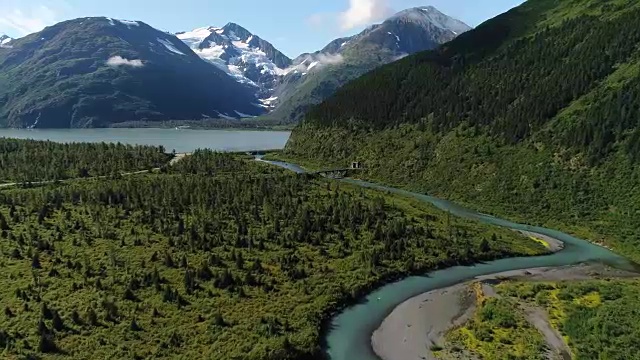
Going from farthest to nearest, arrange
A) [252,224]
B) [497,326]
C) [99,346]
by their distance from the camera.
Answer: [252,224], [497,326], [99,346]

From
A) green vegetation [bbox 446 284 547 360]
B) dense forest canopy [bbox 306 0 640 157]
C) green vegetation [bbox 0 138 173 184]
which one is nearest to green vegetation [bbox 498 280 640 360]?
green vegetation [bbox 446 284 547 360]

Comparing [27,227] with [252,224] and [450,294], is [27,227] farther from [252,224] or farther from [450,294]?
[450,294]

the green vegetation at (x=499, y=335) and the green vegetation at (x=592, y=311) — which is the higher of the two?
the green vegetation at (x=592, y=311)

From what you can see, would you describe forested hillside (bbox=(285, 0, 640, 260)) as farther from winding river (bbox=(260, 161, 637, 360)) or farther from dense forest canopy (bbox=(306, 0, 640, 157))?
winding river (bbox=(260, 161, 637, 360))

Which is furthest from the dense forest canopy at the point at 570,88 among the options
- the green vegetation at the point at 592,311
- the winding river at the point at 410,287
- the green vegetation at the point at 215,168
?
the green vegetation at the point at 215,168

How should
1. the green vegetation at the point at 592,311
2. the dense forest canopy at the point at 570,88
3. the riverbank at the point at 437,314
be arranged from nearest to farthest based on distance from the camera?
the green vegetation at the point at 592,311 < the riverbank at the point at 437,314 < the dense forest canopy at the point at 570,88

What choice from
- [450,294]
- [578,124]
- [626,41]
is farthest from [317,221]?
[626,41]

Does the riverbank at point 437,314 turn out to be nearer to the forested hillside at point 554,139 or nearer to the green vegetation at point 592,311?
the green vegetation at point 592,311
